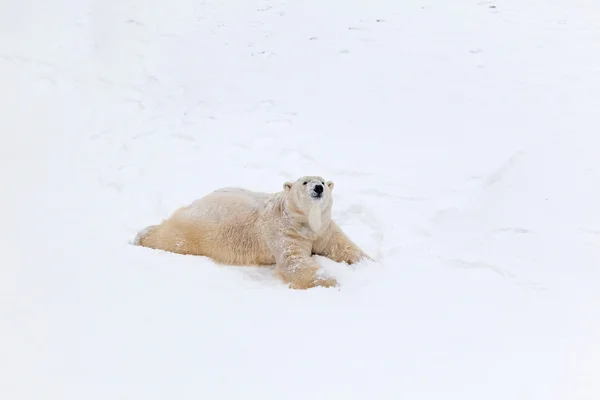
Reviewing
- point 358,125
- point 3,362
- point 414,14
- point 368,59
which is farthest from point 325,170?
point 414,14

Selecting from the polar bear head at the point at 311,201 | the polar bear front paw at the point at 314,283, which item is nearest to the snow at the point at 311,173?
the polar bear front paw at the point at 314,283

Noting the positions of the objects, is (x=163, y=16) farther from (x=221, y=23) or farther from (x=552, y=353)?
(x=552, y=353)

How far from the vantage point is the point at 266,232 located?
173 inches

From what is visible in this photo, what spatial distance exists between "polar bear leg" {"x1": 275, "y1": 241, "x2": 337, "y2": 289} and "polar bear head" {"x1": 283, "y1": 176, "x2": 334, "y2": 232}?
0.73 ft

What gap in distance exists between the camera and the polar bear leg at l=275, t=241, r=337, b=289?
4004mm

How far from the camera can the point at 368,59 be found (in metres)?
8.36

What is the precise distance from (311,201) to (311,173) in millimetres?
1670

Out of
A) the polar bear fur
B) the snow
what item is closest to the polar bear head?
the polar bear fur

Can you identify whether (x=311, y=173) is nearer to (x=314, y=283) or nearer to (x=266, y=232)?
(x=266, y=232)

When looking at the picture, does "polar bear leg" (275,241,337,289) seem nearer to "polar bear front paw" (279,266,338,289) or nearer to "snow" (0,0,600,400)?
"polar bear front paw" (279,266,338,289)

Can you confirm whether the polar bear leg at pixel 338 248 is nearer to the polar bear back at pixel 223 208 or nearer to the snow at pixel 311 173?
the snow at pixel 311 173

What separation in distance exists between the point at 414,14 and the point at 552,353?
7.64 meters

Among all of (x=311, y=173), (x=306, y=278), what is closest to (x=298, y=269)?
(x=306, y=278)

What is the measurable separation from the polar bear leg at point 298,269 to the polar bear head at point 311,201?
22 cm
